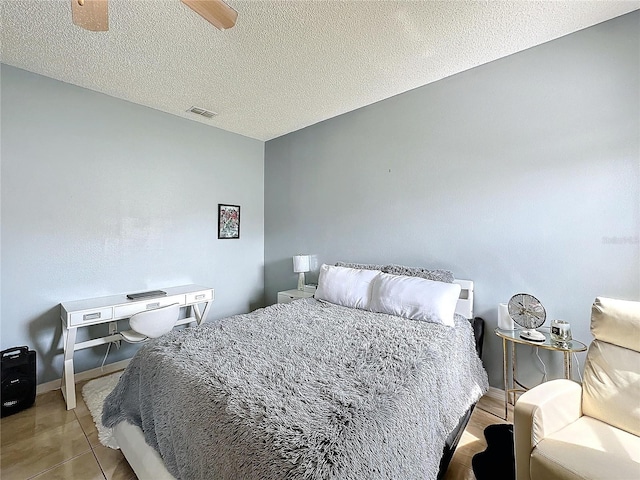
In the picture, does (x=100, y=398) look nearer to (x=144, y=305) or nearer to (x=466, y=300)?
(x=144, y=305)

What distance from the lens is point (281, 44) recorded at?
1.99 metres

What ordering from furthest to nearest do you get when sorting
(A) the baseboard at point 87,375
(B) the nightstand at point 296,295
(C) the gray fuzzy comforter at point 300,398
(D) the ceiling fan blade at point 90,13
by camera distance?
(B) the nightstand at point 296,295 → (A) the baseboard at point 87,375 → (D) the ceiling fan blade at point 90,13 → (C) the gray fuzzy comforter at point 300,398

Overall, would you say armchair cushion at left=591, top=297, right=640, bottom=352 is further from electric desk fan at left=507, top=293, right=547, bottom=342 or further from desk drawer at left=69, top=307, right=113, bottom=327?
desk drawer at left=69, top=307, right=113, bottom=327

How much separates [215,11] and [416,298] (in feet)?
7.07

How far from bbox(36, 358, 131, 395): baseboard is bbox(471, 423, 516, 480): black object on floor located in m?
3.12

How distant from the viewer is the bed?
911 mm

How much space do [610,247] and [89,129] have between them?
4216 mm

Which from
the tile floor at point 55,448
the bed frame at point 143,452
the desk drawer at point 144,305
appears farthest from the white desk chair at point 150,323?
the bed frame at point 143,452

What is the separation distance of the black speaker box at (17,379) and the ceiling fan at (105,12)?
2308 millimetres

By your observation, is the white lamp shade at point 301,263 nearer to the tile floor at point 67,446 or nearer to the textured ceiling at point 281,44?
the textured ceiling at point 281,44

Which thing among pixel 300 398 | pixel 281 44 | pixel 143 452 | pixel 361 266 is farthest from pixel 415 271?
pixel 143 452

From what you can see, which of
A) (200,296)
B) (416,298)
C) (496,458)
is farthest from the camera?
(200,296)

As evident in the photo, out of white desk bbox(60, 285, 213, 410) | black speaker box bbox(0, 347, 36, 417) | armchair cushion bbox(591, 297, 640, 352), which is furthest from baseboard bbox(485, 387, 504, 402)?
black speaker box bbox(0, 347, 36, 417)

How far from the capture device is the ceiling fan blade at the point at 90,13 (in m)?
1.30
